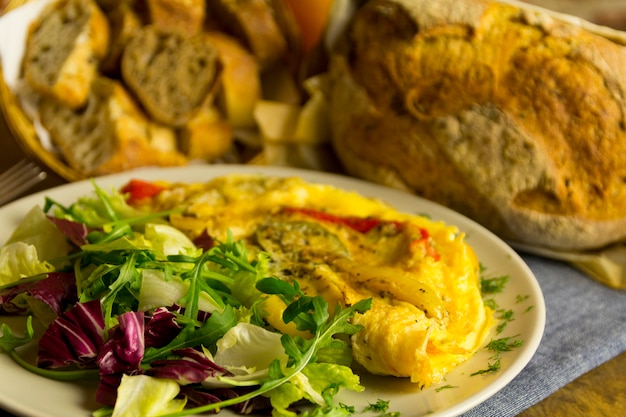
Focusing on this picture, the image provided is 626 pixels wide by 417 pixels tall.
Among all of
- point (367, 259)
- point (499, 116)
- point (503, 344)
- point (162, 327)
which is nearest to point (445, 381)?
point (503, 344)

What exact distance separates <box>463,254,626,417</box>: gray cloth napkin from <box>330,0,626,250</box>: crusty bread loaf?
0.21 meters

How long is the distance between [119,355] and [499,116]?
217 cm

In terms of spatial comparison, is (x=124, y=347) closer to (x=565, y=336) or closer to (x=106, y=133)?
(x=565, y=336)

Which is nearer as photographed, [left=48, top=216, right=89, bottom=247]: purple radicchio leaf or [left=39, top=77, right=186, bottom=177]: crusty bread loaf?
[left=48, top=216, right=89, bottom=247]: purple radicchio leaf

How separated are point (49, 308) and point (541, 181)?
7.25 feet

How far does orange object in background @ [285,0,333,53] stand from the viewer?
4531 millimetres

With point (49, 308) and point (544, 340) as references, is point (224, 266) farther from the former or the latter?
point (544, 340)

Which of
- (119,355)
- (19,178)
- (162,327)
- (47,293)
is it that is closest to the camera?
(119,355)

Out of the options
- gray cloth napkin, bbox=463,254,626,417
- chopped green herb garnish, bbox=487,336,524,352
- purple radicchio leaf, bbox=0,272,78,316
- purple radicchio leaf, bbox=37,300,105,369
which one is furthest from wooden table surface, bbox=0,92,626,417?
purple radicchio leaf, bbox=0,272,78,316

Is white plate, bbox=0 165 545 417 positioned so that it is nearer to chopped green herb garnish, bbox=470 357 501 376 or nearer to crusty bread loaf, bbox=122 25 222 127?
chopped green herb garnish, bbox=470 357 501 376

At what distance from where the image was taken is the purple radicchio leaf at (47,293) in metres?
2.19

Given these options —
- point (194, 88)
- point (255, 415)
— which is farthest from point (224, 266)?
point (194, 88)

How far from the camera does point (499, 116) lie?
Answer: 3.37m

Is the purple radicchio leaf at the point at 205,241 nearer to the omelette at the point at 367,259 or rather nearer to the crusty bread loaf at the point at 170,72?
the omelette at the point at 367,259
